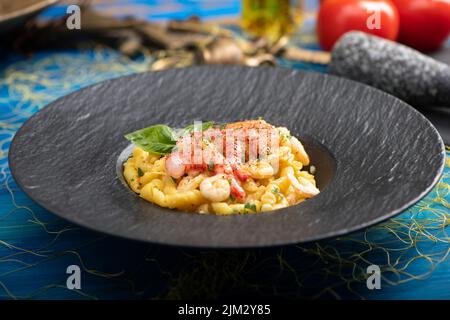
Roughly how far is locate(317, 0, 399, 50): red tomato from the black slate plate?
3.86 feet

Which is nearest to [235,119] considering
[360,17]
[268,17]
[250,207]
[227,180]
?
[227,180]

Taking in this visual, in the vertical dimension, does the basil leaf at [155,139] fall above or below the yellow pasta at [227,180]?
above

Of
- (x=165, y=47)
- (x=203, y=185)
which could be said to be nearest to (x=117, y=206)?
(x=203, y=185)

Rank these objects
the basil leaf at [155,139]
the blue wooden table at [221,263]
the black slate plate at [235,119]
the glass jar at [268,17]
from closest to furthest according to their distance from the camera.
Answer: the black slate plate at [235,119]
the blue wooden table at [221,263]
the basil leaf at [155,139]
the glass jar at [268,17]

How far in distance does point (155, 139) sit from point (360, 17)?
2216mm

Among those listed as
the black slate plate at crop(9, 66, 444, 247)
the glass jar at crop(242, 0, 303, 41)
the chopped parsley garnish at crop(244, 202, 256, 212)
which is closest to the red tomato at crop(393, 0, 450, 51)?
the glass jar at crop(242, 0, 303, 41)

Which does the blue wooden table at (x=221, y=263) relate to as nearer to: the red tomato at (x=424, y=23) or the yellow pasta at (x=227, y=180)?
the yellow pasta at (x=227, y=180)

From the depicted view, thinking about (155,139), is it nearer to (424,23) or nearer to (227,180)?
(227,180)

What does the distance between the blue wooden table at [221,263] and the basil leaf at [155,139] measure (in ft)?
1.35

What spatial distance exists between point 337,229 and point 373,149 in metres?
0.78

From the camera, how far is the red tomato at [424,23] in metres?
4.44

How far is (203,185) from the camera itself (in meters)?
2.44

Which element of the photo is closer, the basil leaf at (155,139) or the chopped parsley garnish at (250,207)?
the chopped parsley garnish at (250,207)

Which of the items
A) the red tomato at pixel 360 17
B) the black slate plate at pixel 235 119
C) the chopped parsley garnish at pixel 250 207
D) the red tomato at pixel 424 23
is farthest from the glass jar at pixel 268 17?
the chopped parsley garnish at pixel 250 207
